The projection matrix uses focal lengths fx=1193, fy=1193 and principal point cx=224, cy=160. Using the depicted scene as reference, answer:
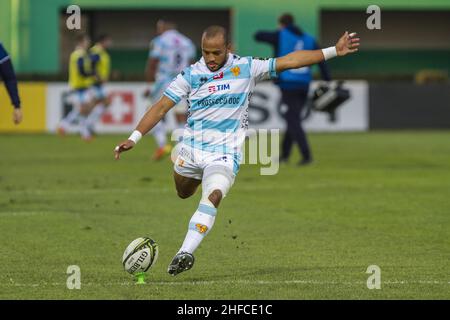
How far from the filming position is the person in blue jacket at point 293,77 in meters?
20.6

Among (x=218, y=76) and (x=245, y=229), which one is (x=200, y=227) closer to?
(x=218, y=76)

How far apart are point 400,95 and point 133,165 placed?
43.0ft

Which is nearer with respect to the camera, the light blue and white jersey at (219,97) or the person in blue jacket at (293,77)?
the light blue and white jersey at (219,97)

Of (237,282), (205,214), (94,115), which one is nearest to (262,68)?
(205,214)

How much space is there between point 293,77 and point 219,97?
10899mm

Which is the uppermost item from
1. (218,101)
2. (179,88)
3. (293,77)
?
(293,77)

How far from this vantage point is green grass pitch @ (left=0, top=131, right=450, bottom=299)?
29.9ft

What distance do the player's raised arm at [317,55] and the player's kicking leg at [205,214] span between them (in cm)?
102

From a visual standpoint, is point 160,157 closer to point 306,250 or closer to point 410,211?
point 410,211

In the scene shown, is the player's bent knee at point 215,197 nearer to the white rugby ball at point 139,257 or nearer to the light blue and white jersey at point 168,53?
the white rugby ball at point 139,257

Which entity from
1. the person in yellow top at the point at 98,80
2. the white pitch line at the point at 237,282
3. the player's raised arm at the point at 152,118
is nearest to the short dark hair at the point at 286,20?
the person in yellow top at the point at 98,80

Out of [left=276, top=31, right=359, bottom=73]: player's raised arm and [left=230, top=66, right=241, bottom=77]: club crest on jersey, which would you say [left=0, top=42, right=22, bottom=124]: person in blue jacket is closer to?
[left=230, top=66, right=241, bottom=77]: club crest on jersey

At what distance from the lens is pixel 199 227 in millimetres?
9383

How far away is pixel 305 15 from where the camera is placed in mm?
41375
